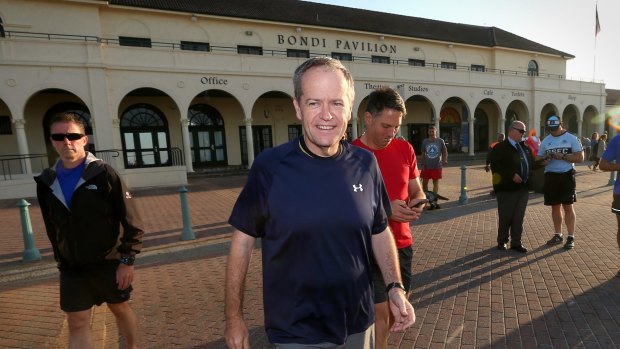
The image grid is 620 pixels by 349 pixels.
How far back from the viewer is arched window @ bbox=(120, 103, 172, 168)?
18547mm

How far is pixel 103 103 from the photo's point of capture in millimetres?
15164

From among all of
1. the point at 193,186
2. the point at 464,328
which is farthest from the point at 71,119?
the point at 193,186

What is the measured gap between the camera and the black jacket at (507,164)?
5.17 metres

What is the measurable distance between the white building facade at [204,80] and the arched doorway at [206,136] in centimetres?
7

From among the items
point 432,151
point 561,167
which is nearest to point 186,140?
point 432,151

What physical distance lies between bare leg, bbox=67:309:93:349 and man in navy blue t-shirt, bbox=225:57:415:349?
5.34 feet

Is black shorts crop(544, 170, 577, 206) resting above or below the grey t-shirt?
below

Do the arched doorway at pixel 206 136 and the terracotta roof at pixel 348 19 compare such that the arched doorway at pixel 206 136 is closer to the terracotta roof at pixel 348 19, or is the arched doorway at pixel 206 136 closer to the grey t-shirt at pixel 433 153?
the terracotta roof at pixel 348 19

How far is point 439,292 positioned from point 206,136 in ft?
62.3

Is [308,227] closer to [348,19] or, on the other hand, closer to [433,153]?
[433,153]

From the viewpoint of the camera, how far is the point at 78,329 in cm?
248

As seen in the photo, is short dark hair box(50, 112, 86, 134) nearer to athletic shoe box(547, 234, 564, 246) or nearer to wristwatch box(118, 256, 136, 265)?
wristwatch box(118, 256, 136, 265)

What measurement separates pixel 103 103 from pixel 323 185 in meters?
16.9

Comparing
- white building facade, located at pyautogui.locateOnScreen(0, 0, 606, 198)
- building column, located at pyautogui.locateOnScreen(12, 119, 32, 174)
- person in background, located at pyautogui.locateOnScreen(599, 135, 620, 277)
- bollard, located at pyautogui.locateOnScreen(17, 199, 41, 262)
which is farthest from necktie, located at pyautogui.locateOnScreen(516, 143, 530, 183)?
building column, located at pyautogui.locateOnScreen(12, 119, 32, 174)
